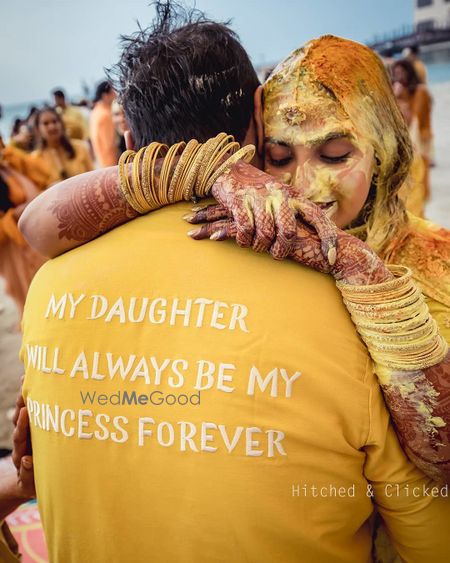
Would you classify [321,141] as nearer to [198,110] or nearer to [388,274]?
[198,110]

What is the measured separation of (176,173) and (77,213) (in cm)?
21

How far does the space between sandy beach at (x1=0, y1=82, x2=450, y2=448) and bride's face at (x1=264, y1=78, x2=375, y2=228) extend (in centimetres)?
260

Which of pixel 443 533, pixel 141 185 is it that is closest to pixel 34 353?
pixel 141 185

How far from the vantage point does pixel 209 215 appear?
2.86ft

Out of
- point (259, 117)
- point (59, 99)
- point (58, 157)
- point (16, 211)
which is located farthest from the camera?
point (59, 99)

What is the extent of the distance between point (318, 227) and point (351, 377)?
0.25 metres

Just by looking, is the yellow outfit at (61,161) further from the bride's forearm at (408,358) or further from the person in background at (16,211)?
the bride's forearm at (408,358)

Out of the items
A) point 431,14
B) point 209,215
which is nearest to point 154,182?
point 209,215

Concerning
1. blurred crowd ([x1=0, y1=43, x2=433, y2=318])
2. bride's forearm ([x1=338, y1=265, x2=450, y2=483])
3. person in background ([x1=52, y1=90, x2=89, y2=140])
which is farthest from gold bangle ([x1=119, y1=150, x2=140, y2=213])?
person in background ([x1=52, y1=90, x2=89, y2=140])

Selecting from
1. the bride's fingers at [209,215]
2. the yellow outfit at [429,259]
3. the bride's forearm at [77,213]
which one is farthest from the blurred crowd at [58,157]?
the bride's forearm at [77,213]

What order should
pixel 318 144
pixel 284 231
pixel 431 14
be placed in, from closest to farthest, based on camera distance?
1. pixel 284 231
2. pixel 318 144
3. pixel 431 14

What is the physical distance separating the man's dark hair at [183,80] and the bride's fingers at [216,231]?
23 cm

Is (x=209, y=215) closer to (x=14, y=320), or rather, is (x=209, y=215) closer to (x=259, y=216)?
(x=259, y=216)

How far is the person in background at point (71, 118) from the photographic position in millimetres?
7255
